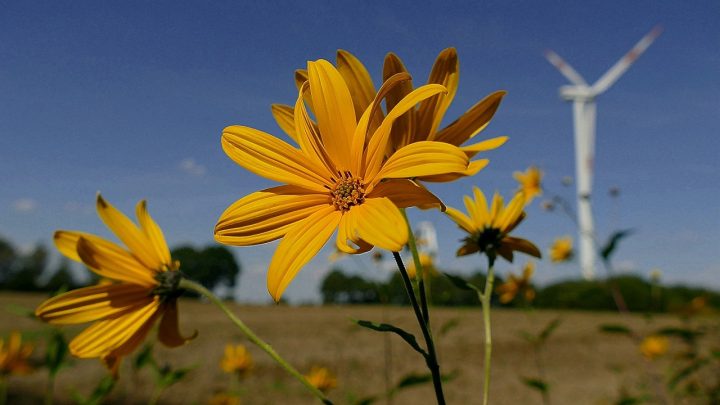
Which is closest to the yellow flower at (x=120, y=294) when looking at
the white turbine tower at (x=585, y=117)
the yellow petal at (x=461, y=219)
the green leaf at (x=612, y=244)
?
the yellow petal at (x=461, y=219)

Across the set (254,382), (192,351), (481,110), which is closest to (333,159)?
(481,110)

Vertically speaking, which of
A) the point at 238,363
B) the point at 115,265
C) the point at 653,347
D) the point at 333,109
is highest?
the point at 333,109

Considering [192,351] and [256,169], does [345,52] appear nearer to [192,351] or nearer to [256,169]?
[256,169]

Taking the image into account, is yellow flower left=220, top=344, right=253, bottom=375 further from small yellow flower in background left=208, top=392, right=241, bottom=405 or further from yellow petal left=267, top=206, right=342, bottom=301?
yellow petal left=267, top=206, right=342, bottom=301

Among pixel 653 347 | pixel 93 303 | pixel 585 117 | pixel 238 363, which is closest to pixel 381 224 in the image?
pixel 93 303

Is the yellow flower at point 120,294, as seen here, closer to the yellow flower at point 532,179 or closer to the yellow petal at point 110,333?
the yellow petal at point 110,333

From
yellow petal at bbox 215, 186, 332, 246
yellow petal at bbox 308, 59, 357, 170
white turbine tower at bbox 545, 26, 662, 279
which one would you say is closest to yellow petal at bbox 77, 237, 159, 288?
yellow petal at bbox 215, 186, 332, 246

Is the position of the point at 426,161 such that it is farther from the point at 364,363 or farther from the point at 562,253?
the point at 364,363
